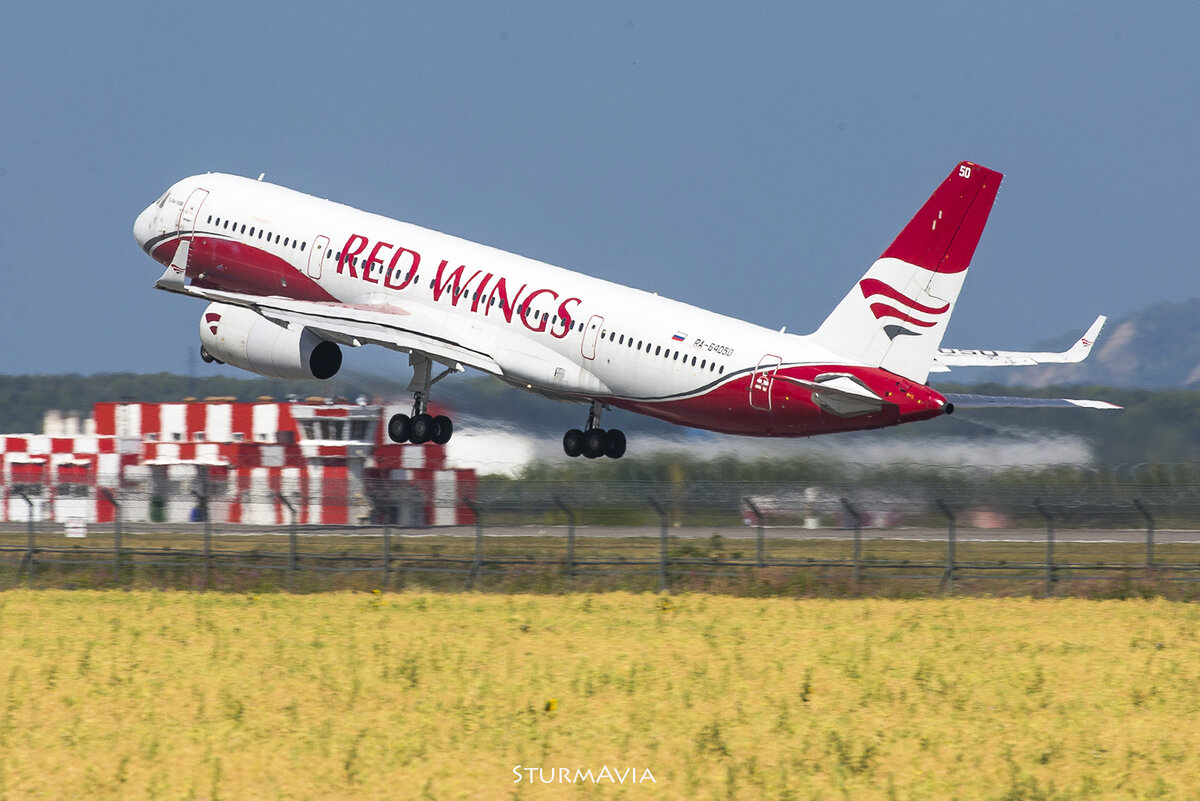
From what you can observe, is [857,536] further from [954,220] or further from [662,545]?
[954,220]

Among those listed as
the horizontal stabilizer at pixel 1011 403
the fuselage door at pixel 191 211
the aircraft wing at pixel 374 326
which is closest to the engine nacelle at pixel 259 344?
the aircraft wing at pixel 374 326

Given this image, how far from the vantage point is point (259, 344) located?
150 feet

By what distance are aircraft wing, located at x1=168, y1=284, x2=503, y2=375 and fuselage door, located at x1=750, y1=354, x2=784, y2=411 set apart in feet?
26.8

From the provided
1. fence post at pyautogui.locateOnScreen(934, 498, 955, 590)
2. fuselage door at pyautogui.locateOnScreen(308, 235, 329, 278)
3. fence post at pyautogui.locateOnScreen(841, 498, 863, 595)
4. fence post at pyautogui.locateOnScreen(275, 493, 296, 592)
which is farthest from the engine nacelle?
fence post at pyautogui.locateOnScreen(934, 498, 955, 590)

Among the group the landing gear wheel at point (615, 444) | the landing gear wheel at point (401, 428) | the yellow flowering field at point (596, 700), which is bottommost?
the yellow flowering field at point (596, 700)

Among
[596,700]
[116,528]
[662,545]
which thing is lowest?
[596,700]

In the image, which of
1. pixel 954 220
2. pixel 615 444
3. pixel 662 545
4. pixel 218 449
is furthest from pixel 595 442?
pixel 218 449

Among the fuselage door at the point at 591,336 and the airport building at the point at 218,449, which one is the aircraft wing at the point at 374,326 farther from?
the airport building at the point at 218,449

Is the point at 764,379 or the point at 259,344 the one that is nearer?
the point at 764,379

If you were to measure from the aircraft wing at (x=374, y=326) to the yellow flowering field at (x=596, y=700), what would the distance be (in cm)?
1149

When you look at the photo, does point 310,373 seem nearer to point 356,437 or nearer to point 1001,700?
point 356,437

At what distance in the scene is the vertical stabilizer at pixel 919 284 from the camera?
1474 inches

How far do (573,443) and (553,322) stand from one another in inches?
236

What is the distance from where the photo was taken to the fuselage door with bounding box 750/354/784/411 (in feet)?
127
